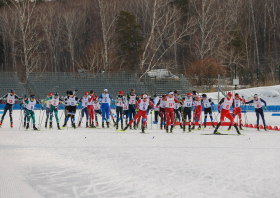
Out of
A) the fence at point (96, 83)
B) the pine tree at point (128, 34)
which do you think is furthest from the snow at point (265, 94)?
the pine tree at point (128, 34)

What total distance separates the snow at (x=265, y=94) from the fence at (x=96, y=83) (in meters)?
4.16

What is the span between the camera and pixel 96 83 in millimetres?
31328

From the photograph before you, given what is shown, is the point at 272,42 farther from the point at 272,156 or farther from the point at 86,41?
the point at 272,156

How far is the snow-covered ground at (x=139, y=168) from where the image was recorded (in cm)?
550

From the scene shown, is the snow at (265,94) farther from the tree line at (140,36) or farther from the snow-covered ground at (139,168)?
the snow-covered ground at (139,168)


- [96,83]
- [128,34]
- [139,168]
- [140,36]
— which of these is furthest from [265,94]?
[139,168]

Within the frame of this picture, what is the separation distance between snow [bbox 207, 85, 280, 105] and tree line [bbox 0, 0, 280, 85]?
18.3 feet

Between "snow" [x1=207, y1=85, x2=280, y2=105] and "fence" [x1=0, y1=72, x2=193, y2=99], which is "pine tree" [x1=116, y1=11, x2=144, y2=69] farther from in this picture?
"snow" [x1=207, y1=85, x2=280, y2=105]

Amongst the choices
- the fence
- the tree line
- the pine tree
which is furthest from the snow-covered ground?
the pine tree

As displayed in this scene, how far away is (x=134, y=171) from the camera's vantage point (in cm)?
688

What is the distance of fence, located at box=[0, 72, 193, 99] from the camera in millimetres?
30938

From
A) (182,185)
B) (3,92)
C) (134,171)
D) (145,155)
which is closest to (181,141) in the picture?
(145,155)

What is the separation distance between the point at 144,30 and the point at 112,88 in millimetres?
30200

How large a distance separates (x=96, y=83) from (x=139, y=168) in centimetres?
2471
